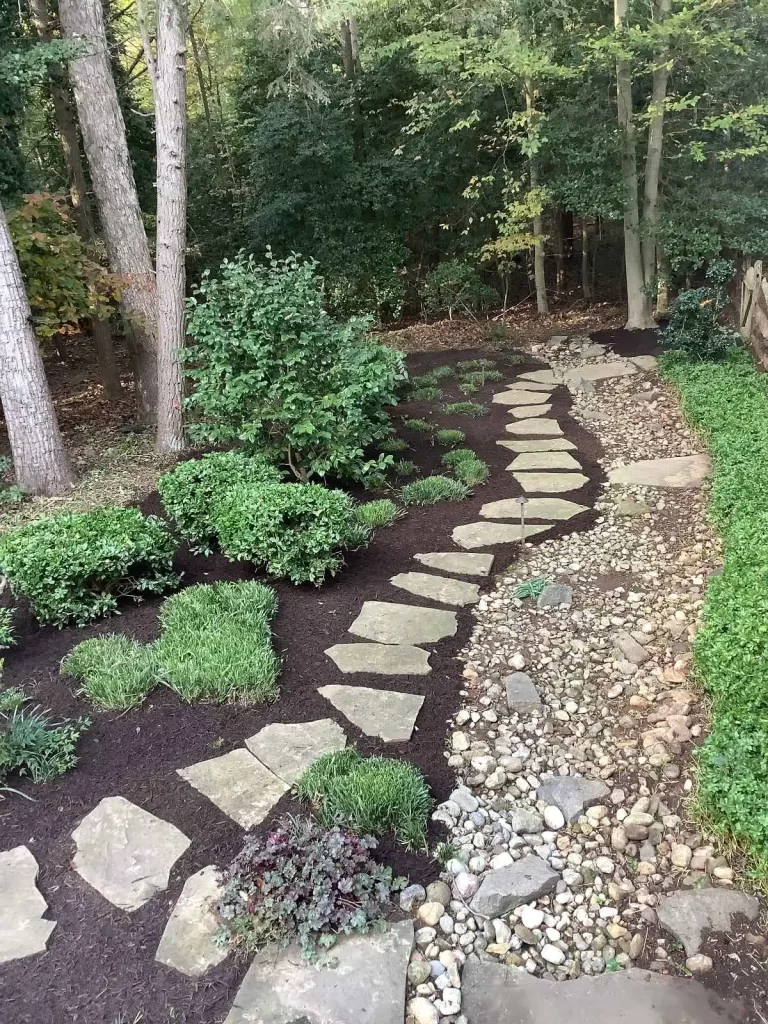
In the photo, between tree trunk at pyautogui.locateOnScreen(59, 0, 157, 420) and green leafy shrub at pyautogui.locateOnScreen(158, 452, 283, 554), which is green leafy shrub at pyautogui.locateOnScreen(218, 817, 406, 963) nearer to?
green leafy shrub at pyautogui.locateOnScreen(158, 452, 283, 554)

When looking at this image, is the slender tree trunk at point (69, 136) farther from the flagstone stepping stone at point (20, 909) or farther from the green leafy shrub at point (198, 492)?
the flagstone stepping stone at point (20, 909)

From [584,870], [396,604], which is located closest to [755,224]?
[396,604]

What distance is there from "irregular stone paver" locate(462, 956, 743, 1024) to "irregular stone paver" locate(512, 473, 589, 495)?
3.50m

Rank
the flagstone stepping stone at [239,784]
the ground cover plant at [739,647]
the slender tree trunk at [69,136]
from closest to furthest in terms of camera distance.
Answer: the ground cover plant at [739,647] < the flagstone stepping stone at [239,784] < the slender tree trunk at [69,136]

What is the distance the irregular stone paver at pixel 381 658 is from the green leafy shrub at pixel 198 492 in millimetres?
1278

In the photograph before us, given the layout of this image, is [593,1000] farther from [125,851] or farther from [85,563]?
[85,563]

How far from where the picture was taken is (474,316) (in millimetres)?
11539

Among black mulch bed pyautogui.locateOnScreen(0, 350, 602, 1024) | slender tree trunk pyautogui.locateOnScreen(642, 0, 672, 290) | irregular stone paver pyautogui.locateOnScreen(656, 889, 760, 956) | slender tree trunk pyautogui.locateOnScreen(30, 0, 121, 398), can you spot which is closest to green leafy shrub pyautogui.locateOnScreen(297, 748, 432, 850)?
black mulch bed pyautogui.locateOnScreen(0, 350, 602, 1024)

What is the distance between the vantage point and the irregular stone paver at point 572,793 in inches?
96.8

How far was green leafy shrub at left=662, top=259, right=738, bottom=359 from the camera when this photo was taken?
719 cm

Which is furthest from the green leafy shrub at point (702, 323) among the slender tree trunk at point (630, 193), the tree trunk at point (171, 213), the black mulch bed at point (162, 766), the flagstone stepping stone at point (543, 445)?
the tree trunk at point (171, 213)

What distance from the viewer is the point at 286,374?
4789 millimetres

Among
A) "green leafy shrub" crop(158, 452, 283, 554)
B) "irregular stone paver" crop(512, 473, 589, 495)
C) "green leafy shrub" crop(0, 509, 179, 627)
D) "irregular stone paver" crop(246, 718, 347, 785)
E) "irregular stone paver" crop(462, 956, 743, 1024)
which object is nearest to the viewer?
"irregular stone paver" crop(462, 956, 743, 1024)

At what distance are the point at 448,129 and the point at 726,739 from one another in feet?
34.3
